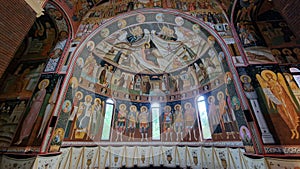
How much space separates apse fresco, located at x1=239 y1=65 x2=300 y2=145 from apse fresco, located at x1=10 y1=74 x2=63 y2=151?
7.03 meters

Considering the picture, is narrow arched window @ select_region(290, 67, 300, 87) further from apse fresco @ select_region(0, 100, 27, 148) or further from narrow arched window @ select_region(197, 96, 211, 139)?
apse fresco @ select_region(0, 100, 27, 148)

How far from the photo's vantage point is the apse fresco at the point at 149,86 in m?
5.81

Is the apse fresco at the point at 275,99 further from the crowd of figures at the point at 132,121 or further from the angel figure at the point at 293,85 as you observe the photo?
the crowd of figures at the point at 132,121

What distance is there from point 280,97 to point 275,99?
181 millimetres

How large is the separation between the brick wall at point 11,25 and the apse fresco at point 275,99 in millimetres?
6466

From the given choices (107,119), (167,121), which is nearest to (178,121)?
(167,121)

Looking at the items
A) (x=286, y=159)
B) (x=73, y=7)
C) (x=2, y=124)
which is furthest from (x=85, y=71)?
(x=286, y=159)

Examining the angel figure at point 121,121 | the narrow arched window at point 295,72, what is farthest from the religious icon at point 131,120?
the narrow arched window at point 295,72

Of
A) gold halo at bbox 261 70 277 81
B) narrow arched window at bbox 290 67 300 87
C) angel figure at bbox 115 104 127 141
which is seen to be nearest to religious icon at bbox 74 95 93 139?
angel figure at bbox 115 104 127 141

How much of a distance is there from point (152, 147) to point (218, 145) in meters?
3.87

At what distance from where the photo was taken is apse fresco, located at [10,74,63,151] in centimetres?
411

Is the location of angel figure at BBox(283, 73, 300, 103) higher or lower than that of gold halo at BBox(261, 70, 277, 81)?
Result: lower

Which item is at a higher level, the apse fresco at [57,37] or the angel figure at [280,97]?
the apse fresco at [57,37]

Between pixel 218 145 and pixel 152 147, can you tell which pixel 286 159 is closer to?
pixel 218 145
